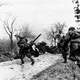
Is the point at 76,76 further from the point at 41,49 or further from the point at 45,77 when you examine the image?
the point at 41,49

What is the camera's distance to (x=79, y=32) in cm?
822

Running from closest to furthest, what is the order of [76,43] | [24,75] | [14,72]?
[76,43]
[24,75]
[14,72]

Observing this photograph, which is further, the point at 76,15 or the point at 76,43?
the point at 76,15

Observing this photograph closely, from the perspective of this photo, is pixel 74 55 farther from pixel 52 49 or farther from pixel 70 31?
pixel 52 49

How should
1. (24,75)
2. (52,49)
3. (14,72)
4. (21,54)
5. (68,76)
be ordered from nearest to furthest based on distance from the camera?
(68,76)
(24,75)
(14,72)
(21,54)
(52,49)

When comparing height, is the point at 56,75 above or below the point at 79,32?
below

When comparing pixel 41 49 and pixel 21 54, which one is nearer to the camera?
pixel 21 54

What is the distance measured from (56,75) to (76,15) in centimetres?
3097

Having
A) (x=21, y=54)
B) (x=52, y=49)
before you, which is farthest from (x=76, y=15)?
(x=21, y=54)

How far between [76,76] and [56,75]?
3.34 ft

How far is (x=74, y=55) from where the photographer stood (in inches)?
317

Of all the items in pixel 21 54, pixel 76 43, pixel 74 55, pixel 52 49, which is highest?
pixel 76 43

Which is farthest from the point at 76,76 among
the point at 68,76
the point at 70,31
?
the point at 70,31

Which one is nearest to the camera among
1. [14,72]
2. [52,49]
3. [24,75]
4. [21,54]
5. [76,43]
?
[76,43]
